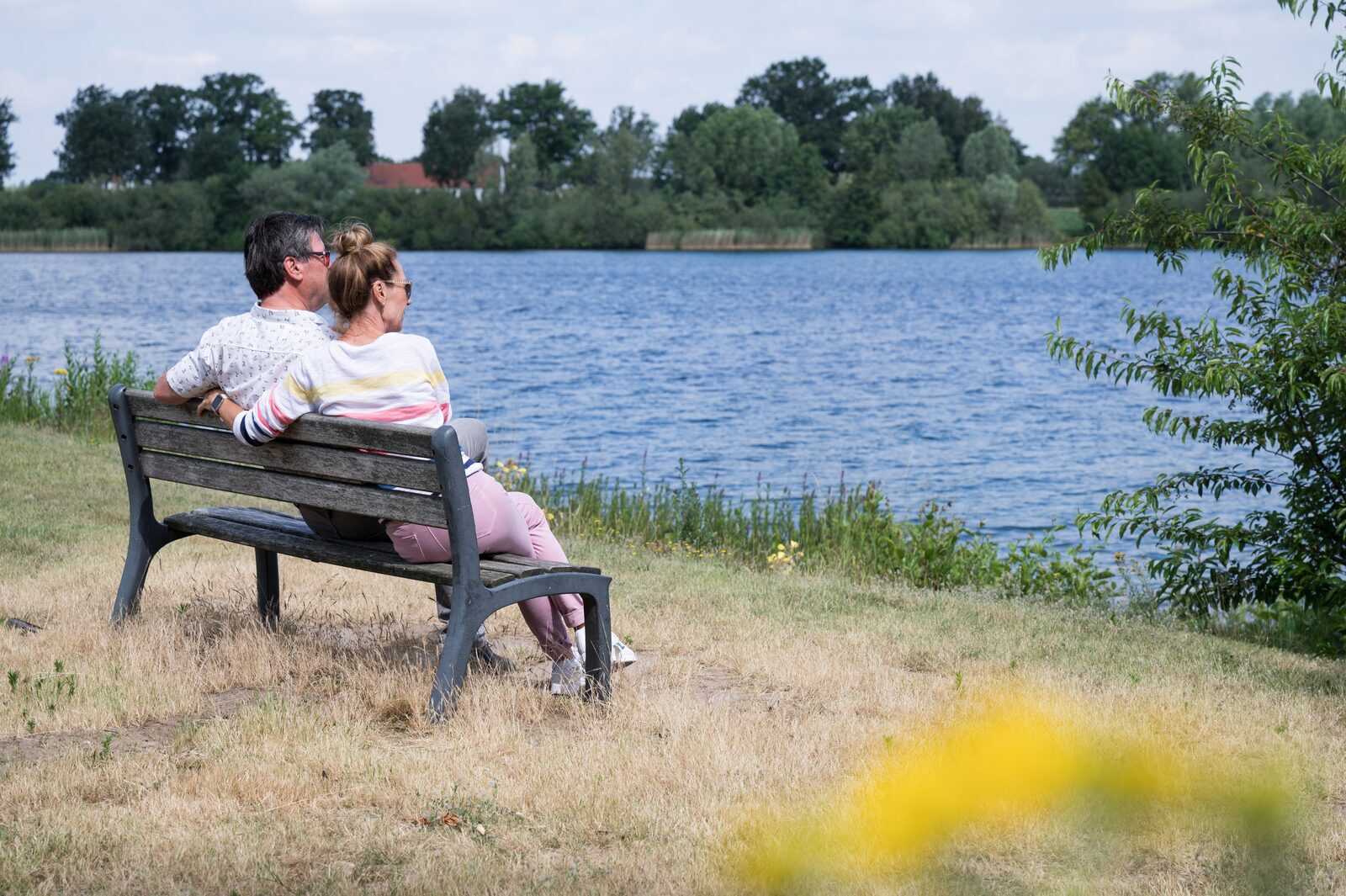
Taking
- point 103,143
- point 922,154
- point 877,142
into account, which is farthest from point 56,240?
point 922,154

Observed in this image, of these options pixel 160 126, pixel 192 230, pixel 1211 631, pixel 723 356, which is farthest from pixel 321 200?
pixel 1211 631

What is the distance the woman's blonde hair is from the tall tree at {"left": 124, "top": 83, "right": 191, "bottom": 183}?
132 meters

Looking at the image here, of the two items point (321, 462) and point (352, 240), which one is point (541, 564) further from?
point (352, 240)

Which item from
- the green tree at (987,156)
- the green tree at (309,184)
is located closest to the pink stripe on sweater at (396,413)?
the green tree at (309,184)

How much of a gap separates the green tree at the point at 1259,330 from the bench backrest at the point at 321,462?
4269 millimetres

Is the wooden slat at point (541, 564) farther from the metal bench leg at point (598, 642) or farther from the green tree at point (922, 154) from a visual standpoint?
the green tree at point (922, 154)

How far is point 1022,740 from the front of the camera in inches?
46.7

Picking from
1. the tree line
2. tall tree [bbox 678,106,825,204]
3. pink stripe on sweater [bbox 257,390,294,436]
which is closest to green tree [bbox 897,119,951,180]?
the tree line

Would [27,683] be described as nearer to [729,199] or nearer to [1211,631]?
[1211,631]

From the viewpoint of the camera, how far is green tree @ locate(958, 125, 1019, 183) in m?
115

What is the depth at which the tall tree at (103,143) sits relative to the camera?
403 ft

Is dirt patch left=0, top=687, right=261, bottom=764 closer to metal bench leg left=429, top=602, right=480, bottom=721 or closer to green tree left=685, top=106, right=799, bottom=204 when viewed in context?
metal bench leg left=429, top=602, right=480, bottom=721

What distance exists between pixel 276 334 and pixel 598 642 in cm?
168

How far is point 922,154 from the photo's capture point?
11638cm
